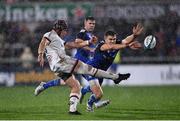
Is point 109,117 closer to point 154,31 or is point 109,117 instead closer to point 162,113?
point 162,113

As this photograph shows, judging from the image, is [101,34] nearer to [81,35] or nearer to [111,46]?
[81,35]

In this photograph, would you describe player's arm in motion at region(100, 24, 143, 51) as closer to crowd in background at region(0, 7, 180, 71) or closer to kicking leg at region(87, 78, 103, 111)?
kicking leg at region(87, 78, 103, 111)

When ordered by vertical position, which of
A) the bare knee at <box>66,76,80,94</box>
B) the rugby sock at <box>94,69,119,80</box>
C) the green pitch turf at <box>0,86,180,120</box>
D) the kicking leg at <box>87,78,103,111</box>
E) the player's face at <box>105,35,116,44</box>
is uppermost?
the player's face at <box>105,35,116,44</box>

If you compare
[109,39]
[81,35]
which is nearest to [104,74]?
[109,39]

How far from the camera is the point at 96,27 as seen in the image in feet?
98.5

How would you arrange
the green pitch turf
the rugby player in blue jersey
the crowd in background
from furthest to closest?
the crowd in background → the rugby player in blue jersey → the green pitch turf

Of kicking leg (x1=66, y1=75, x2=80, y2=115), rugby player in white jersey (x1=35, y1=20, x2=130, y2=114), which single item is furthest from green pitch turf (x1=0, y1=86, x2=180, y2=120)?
rugby player in white jersey (x1=35, y1=20, x2=130, y2=114)

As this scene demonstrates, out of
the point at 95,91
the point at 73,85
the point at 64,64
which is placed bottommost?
the point at 95,91

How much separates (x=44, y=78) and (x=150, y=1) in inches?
246

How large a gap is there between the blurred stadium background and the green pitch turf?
15.4 ft

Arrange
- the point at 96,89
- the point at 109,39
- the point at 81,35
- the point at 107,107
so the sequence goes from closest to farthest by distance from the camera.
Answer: the point at 109,39, the point at 96,89, the point at 81,35, the point at 107,107

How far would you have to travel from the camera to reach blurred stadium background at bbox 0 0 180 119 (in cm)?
2950

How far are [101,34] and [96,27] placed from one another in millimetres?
552

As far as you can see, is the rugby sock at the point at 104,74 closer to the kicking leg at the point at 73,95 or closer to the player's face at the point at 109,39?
the kicking leg at the point at 73,95
